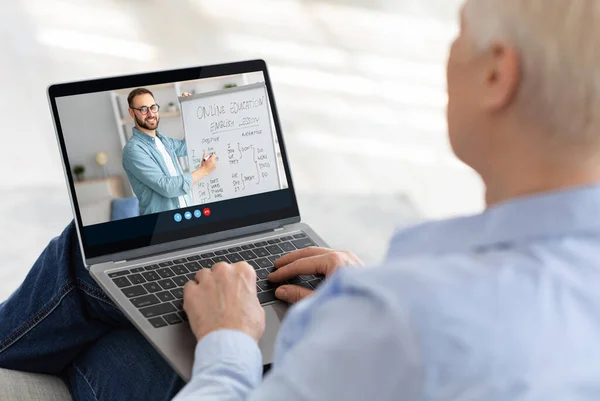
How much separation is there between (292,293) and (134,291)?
0.22 meters

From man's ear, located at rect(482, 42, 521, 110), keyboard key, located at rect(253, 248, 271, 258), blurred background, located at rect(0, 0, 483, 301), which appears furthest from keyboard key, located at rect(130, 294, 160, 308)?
blurred background, located at rect(0, 0, 483, 301)

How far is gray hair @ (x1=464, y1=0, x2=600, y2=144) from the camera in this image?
68cm

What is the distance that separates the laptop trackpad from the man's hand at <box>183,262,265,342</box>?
0.20 ft

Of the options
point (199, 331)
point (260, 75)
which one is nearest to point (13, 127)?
point (260, 75)

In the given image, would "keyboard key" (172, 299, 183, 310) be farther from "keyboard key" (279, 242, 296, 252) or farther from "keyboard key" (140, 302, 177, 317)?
"keyboard key" (279, 242, 296, 252)

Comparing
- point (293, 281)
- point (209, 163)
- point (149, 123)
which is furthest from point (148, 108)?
point (293, 281)

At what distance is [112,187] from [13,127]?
1751mm

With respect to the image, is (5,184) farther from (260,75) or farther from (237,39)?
(260,75)

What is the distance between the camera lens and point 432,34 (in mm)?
3852

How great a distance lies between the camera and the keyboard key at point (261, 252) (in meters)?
1.32

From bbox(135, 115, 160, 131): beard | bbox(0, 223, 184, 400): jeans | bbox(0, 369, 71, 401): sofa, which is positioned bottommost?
bbox(0, 369, 71, 401): sofa

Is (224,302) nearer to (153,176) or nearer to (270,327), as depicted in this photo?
(270,327)

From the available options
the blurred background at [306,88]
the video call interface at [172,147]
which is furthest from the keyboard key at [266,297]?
the blurred background at [306,88]

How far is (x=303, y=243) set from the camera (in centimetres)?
138
